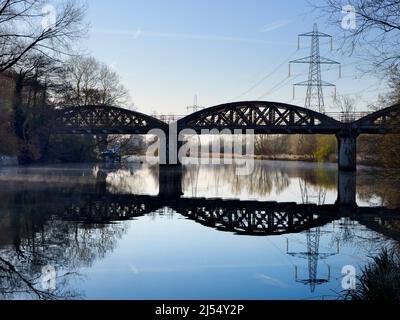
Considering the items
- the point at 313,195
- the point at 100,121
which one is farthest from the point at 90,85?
the point at 313,195

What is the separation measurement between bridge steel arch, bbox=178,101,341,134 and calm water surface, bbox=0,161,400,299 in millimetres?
39695

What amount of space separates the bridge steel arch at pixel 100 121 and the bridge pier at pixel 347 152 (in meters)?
24.9

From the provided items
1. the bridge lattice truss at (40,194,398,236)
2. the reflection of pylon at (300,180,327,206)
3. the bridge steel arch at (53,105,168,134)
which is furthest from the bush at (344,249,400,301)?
the bridge steel arch at (53,105,168,134)

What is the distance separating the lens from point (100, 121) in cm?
7138

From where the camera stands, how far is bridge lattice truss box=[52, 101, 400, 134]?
213 feet

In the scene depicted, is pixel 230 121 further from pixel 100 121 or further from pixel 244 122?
pixel 100 121

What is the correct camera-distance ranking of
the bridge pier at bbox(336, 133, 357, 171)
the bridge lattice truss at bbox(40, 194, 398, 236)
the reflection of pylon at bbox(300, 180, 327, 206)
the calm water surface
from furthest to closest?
the bridge pier at bbox(336, 133, 357, 171) → the reflection of pylon at bbox(300, 180, 327, 206) → the bridge lattice truss at bbox(40, 194, 398, 236) → the calm water surface

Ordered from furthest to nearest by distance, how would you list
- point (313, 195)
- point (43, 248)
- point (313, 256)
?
point (313, 195) → point (313, 256) → point (43, 248)

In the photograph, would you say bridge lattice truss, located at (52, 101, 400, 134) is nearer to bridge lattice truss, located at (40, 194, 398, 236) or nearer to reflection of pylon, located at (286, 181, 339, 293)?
bridge lattice truss, located at (40, 194, 398, 236)

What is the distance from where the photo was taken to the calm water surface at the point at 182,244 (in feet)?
30.3

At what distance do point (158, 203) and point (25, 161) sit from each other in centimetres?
3635

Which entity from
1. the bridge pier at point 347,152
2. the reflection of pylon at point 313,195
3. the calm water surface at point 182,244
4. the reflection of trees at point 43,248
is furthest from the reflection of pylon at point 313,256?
the bridge pier at point 347,152

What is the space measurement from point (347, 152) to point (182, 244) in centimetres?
5203
